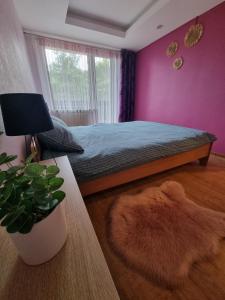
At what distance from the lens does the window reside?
3.36 meters

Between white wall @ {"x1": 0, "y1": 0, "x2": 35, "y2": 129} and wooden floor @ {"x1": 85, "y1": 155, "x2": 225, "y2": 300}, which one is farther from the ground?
white wall @ {"x1": 0, "y1": 0, "x2": 35, "y2": 129}

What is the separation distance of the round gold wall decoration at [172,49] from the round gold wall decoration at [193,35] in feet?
0.74

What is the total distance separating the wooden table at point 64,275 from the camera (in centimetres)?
36

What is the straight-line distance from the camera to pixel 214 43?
93.4 inches

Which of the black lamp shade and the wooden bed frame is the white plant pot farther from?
the wooden bed frame

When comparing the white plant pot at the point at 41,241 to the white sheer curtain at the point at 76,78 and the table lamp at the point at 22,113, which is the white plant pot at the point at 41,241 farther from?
the white sheer curtain at the point at 76,78

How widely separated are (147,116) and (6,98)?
3.72m

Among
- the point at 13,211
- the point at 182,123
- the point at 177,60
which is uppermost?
the point at 177,60

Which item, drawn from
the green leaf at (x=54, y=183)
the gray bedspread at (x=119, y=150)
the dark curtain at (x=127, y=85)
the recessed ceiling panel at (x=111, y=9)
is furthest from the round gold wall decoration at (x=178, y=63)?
the green leaf at (x=54, y=183)

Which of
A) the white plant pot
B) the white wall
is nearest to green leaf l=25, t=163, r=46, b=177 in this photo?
the white plant pot

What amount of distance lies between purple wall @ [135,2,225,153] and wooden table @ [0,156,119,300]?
2.95m

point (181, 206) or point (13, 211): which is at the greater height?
point (13, 211)

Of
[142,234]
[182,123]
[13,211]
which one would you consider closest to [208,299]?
[142,234]

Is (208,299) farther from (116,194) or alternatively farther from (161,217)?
(116,194)
